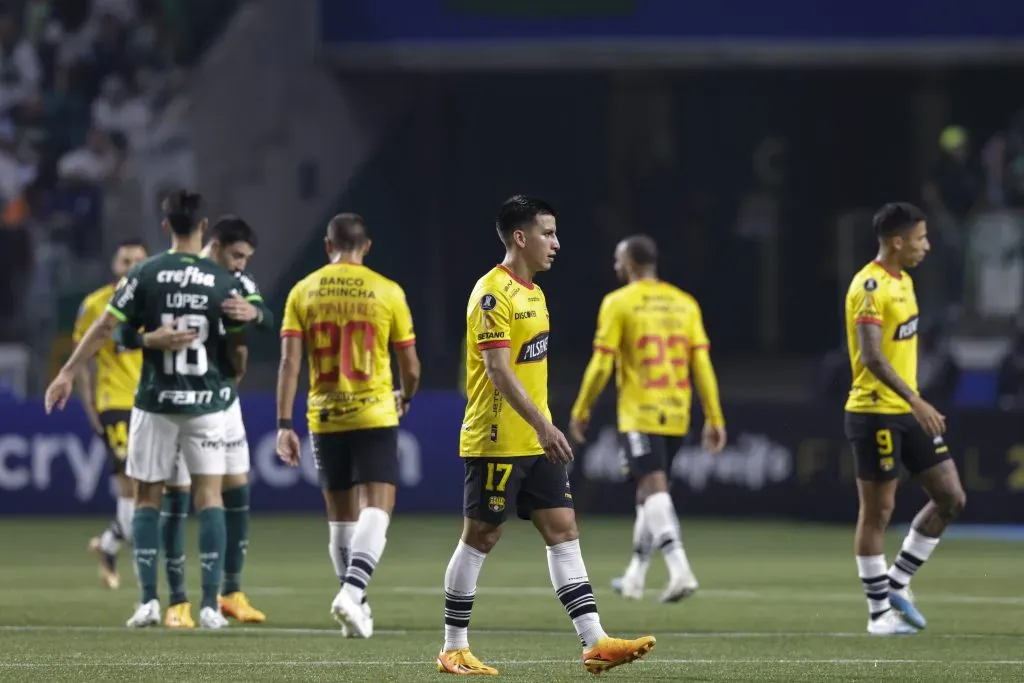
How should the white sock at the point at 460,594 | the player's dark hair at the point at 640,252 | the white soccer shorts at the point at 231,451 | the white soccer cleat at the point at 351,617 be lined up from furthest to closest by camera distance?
the player's dark hair at the point at 640,252, the white soccer shorts at the point at 231,451, the white soccer cleat at the point at 351,617, the white sock at the point at 460,594

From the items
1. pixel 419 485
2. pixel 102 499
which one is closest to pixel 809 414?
pixel 419 485

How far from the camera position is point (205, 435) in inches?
448

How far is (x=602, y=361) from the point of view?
13.8 meters

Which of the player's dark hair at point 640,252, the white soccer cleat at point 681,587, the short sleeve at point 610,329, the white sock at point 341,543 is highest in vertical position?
the player's dark hair at point 640,252

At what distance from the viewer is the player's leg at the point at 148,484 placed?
37.3 ft

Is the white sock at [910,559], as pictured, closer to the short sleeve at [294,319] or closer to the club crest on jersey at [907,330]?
the club crest on jersey at [907,330]

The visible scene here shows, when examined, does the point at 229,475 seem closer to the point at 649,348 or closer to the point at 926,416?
the point at 649,348

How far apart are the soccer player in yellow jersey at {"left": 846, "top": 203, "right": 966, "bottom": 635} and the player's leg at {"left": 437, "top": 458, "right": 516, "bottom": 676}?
2974 millimetres

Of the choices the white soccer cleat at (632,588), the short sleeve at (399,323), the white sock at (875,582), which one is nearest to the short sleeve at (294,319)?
the short sleeve at (399,323)

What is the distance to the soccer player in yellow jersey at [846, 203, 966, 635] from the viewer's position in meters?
11.4

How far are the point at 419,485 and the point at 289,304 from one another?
9697mm

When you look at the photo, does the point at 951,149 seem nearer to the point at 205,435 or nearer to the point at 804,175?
the point at 804,175

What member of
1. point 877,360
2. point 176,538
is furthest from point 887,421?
point 176,538

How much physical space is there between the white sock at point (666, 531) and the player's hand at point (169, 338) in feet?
12.1
